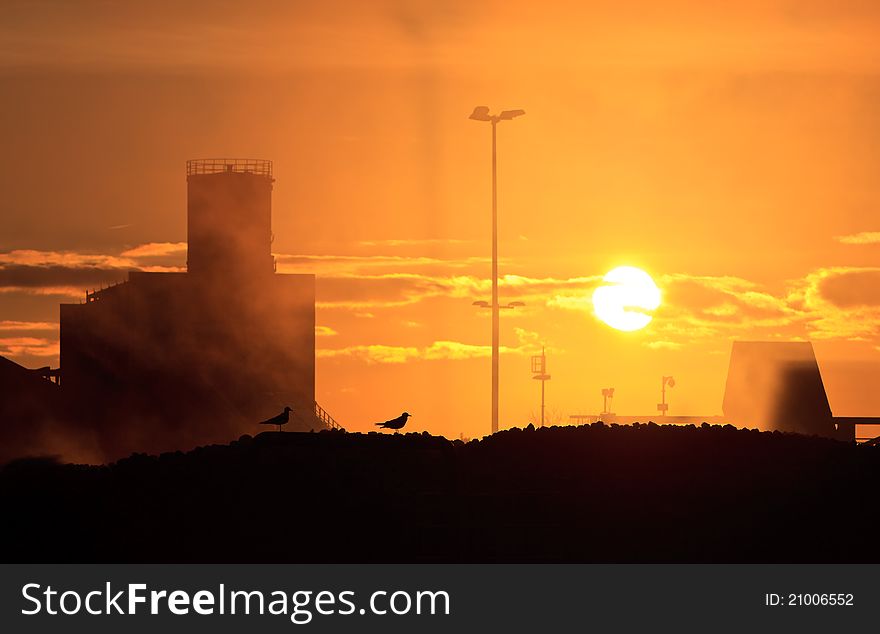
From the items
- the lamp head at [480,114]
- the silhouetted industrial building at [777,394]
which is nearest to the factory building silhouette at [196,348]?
the silhouetted industrial building at [777,394]

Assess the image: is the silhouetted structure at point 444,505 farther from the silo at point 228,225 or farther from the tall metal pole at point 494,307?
the silo at point 228,225

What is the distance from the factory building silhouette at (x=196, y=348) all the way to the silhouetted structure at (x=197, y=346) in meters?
0.06

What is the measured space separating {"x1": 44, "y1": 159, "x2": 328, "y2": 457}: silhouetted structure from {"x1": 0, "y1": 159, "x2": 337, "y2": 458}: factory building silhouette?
6cm

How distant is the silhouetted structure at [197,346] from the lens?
86062 millimetres

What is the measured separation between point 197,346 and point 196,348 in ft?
0.40

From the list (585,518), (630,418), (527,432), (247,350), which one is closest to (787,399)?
(630,418)

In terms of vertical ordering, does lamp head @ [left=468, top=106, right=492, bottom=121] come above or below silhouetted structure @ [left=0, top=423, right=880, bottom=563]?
above

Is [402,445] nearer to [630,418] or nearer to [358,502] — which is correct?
[358,502]

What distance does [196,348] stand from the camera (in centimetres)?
8712

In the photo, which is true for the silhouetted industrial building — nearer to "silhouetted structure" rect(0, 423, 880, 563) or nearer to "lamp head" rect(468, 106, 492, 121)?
"lamp head" rect(468, 106, 492, 121)

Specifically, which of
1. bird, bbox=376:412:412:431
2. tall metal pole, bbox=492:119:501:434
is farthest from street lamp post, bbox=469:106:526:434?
bird, bbox=376:412:412:431

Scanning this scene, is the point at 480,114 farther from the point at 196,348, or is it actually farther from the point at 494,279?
the point at 196,348

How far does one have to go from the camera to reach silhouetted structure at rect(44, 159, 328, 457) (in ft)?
282
